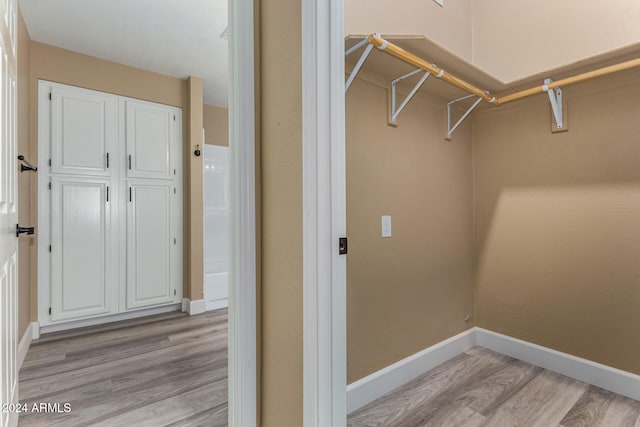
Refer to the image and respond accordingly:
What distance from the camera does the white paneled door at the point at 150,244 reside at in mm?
3189

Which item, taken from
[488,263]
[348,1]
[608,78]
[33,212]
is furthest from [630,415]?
[33,212]

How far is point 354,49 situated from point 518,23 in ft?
4.88

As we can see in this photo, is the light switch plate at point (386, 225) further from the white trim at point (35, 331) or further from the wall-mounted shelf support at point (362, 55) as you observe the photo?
the white trim at point (35, 331)

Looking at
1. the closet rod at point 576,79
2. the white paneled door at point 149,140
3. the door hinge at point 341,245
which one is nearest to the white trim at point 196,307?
the white paneled door at point 149,140

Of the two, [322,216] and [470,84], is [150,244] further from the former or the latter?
[470,84]

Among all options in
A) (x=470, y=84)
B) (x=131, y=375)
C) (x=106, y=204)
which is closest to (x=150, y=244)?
(x=106, y=204)

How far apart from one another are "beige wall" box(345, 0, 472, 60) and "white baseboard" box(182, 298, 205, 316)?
9.78 feet

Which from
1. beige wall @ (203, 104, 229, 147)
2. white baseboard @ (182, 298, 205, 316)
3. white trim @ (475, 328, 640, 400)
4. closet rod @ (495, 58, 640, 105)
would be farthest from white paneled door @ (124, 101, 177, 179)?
white trim @ (475, 328, 640, 400)

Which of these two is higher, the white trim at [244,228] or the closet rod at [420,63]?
the closet rod at [420,63]

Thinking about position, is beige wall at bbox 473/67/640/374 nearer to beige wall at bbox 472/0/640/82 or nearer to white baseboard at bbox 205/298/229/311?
beige wall at bbox 472/0/640/82

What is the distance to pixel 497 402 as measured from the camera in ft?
5.76

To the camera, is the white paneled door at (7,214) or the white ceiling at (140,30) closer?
the white paneled door at (7,214)

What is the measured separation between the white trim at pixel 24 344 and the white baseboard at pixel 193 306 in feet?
4.07

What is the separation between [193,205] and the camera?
3.46 meters
